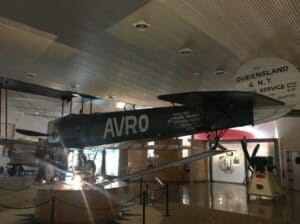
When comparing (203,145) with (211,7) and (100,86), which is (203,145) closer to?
(100,86)

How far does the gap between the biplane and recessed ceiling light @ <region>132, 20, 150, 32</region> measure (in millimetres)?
1431

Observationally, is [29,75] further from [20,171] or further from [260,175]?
[20,171]

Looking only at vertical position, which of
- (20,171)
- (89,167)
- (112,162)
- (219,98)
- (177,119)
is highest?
(219,98)

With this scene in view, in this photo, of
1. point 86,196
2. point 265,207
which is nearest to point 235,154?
point 265,207

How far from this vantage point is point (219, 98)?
2330 millimetres

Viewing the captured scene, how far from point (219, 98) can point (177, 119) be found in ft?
1.86

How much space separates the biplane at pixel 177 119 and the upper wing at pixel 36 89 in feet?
12.6

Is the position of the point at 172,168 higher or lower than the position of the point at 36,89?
lower

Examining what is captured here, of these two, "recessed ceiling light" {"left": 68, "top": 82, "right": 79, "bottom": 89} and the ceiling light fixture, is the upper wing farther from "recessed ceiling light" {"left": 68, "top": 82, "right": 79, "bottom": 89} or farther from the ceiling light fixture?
the ceiling light fixture

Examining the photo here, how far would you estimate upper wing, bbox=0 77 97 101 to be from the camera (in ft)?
23.9

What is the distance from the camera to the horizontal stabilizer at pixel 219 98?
2.21 m

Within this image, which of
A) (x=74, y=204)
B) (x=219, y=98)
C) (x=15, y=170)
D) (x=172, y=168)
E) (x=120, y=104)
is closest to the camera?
(x=219, y=98)

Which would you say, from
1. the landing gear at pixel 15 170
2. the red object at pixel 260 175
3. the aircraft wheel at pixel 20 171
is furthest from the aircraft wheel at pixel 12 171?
the red object at pixel 260 175

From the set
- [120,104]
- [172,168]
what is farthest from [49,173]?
[172,168]
